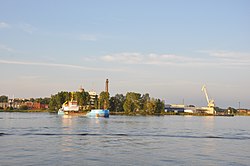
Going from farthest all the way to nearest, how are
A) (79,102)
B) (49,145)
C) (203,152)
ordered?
(79,102) → (49,145) → (203,152)

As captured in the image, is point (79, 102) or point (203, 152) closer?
point (203, 152)

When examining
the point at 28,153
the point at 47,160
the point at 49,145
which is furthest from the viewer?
the point at 49,145

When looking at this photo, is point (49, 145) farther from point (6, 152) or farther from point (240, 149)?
point (240, 149)

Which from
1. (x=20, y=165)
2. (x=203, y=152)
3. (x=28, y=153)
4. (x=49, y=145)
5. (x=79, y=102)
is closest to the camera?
(x=20, y=165)

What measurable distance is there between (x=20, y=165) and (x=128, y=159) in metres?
7.96

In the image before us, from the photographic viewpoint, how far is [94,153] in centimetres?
3297

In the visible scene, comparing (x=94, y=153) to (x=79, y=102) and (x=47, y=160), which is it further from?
(x=79, y=102)

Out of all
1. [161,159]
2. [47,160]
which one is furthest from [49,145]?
[161,159]

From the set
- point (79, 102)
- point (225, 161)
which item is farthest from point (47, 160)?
point (79, 102)

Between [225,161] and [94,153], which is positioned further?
[94,153]

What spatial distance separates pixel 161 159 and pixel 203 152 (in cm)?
637

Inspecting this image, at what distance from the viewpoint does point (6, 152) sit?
105 feet

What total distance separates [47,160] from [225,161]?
13.3 metres

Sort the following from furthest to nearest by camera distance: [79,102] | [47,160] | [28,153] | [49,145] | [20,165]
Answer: [79,102], [49,145], [28,153], [47,160], [20,165]
